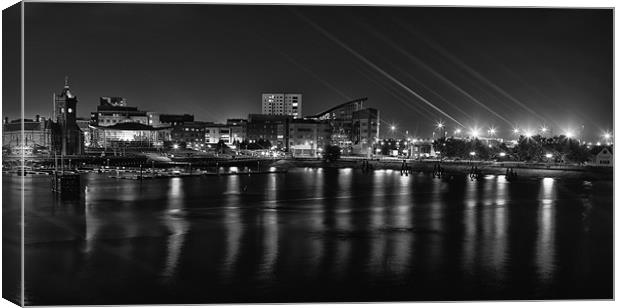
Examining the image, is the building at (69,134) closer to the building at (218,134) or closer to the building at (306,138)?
the building at (218,134)

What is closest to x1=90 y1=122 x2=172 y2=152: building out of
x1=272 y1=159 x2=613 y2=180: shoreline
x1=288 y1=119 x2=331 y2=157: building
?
x1=288 y1=119 x2=331 y2=157: building

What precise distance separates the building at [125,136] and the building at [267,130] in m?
5.88

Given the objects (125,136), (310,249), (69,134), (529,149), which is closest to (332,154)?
(529,149)

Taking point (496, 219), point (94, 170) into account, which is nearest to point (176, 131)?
point (94, 170)

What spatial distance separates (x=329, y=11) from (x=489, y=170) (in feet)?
64.0

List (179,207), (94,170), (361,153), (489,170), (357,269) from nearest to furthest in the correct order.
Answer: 1. (357,269)
2. (179,207)
3. (94,170)
4. (489,170)
5. (361,153)

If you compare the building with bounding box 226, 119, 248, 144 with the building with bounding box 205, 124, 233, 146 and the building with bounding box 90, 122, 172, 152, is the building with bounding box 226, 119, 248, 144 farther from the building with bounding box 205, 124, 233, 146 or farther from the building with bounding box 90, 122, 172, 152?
the building with bounding box 90, 122, 172, 152

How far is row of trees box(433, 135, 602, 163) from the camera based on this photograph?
65.9 feet

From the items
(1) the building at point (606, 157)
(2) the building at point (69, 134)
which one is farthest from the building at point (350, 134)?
(2) the building at point (69, 134)

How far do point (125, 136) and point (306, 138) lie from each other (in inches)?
459

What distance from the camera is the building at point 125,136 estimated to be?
123ft

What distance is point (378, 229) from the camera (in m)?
8.47

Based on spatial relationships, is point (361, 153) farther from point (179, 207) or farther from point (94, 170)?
point (179, 207)

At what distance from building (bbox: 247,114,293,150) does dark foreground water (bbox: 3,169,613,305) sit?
2268 centimetres
